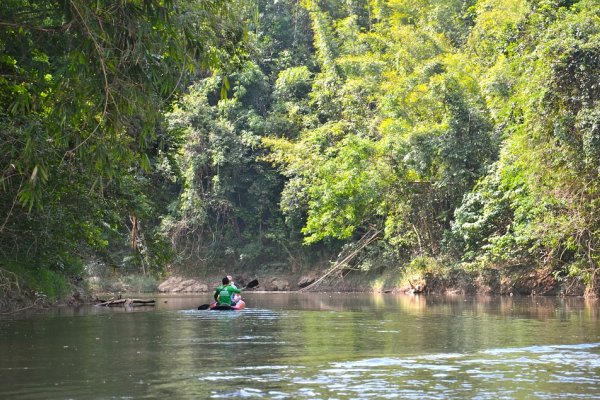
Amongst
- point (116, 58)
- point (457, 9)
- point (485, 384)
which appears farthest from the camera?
point (457, 9)

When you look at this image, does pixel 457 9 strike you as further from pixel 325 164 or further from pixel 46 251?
pixel 46 251

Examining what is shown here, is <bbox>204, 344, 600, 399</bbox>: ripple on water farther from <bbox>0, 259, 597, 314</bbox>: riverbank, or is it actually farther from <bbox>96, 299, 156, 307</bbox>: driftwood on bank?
<bbox>96, 299, 156, 307</bbox>: driftwood on bank

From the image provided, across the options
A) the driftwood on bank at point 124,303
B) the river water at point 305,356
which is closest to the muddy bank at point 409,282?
the river water at point 305,356

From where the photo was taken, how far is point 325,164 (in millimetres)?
42688

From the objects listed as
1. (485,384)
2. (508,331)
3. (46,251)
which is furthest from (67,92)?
(46,251)

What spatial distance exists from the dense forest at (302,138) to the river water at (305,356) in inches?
91.0

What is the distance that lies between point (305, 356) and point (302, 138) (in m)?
34.2

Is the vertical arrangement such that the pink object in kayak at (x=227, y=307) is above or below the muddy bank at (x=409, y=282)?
below

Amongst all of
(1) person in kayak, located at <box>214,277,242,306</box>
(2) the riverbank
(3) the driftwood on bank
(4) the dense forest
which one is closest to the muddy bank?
(2) the riverbank

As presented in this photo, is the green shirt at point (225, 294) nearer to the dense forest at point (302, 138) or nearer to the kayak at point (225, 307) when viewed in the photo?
the kayak at point (225, 307)

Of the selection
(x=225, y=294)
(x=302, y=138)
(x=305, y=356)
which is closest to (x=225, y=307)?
(x=225, y=294)

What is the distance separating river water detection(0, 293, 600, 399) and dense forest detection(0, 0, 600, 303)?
7.59 feet

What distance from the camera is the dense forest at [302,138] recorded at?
477 inches

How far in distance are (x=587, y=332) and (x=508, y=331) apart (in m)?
1.40
